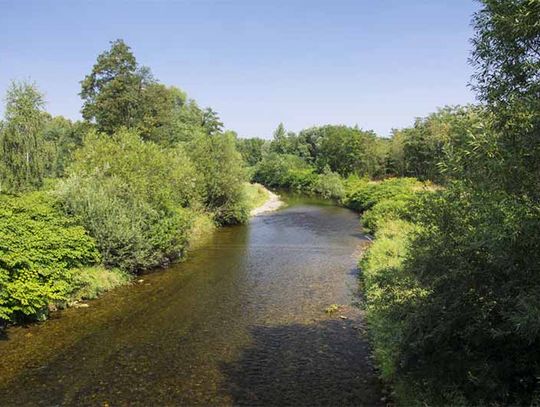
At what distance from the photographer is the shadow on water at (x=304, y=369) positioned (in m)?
12.5

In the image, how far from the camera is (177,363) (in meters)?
14.7

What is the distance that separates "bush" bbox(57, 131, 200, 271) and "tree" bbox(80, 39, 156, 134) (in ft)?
72.1

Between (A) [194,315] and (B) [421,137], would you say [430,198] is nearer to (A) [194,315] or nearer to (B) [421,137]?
(A) [194,315]

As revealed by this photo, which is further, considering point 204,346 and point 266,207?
point 266,207

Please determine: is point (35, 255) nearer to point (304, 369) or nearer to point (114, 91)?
point (304, 369)

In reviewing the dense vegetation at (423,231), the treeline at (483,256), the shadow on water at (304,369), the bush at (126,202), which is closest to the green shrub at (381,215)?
the dense vegetation at (423,231)

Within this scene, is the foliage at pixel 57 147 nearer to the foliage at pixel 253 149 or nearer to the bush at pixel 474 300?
the bush at pixel 474 300

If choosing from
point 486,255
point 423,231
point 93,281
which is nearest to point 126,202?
point 93,281

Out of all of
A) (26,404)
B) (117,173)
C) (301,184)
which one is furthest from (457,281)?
(301,184)

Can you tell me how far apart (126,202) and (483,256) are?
71.1ft

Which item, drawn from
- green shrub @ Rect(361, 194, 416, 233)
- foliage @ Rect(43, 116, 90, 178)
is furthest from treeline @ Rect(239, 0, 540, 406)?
foliage @ Rect(43, 116, 90, 178)

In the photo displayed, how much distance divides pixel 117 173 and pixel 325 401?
67.8ft

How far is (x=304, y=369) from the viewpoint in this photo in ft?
47.1

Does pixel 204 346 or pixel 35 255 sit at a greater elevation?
pixel 35 255
